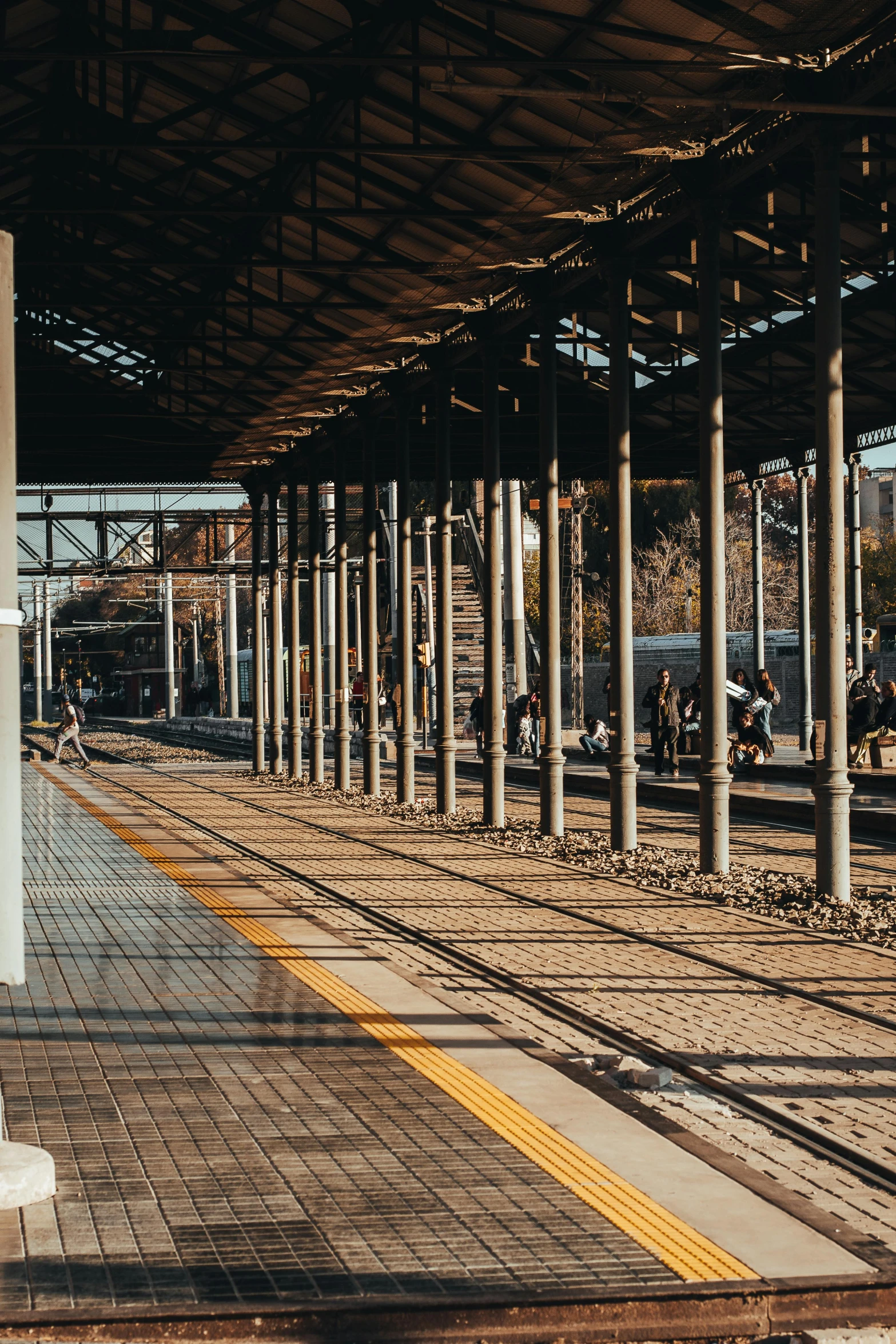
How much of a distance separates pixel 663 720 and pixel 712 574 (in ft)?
51.2

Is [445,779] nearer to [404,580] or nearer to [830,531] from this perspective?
[404,580]

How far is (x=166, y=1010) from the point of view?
9875mm

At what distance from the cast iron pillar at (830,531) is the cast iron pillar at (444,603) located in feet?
32.8

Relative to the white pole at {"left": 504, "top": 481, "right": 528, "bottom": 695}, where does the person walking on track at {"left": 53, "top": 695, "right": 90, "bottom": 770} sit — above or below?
below

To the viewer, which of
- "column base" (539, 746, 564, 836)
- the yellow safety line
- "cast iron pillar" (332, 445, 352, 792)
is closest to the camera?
the yellow safety line

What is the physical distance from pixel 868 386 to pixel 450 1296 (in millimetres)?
23667

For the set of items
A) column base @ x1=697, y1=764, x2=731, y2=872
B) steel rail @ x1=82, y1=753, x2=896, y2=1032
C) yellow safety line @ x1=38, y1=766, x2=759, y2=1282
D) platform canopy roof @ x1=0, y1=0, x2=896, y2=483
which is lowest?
steel rail @ x1=82, y1=753, x2=896, y2=1032

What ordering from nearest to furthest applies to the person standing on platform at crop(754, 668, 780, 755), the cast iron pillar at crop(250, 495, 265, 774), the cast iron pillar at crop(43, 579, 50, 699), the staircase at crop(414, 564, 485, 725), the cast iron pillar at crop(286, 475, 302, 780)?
the person standing on platform at crop(754, 668, 780, 755)
the cast iron pillar at crop(286, 475, 302, 780)
the cast iron pillar at crop(250, 495, 265, 774)
the staircase at crop(414, 564, 485, 725)
the cast iron pillar at crop(43, 579, 50, 699)

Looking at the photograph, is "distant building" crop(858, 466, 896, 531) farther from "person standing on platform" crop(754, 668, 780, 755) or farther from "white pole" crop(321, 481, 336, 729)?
"person standing on platform" crop(754, 668, 780, 755)

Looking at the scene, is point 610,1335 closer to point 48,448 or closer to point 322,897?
point 322,897

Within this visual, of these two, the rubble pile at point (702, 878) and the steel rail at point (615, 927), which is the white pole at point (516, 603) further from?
the steel rail at point (615, 927)

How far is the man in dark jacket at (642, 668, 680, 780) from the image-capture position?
3183 centimetres

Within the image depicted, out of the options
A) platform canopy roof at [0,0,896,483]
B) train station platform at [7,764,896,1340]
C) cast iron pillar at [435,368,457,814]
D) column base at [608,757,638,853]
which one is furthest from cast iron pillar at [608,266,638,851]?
train station platform at [7,764,896,1340]

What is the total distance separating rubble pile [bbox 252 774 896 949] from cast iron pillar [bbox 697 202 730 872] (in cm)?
55
